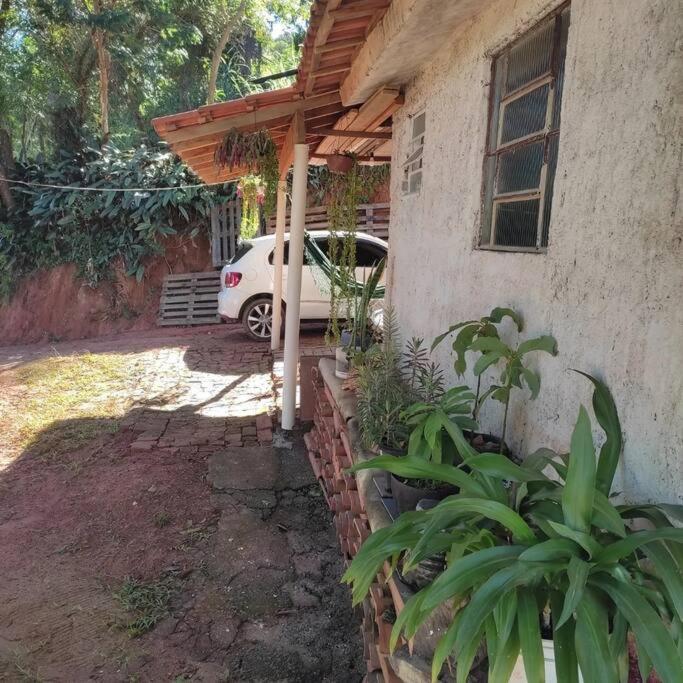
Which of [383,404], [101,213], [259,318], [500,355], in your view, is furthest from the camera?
[101,213]

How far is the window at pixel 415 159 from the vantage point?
157 inches

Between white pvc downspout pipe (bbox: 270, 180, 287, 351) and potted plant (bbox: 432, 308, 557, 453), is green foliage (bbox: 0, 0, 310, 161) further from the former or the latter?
potted plant (bbox: 432, 308, 557, 453)

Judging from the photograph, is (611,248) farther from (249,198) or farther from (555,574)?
(249,198)

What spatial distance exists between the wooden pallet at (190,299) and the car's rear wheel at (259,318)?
284 centimetres

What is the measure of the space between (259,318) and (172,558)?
5691 mm

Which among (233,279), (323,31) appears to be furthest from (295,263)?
(233,279)

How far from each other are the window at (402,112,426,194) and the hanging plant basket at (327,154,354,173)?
3.19ft

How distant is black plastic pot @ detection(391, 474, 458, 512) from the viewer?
84.4 inches

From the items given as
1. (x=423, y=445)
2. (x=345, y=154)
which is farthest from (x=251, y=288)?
(x=423, y=445)

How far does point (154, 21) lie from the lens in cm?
1405

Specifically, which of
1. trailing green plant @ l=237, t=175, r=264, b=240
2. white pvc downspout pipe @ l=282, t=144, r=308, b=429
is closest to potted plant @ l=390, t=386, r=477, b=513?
white pvc downspout pipe @ l=282, t=144, r=308, b=429

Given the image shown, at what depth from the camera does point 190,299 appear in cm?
1168

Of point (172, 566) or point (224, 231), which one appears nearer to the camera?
point (172, 566)

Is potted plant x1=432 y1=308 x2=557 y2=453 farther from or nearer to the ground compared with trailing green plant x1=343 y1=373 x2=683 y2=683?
farther from the ground
